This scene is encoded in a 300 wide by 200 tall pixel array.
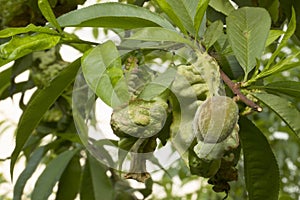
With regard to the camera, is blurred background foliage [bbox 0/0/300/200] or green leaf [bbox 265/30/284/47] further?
blurred background foliage [bbox 0/0/300/200]

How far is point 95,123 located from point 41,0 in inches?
11.4

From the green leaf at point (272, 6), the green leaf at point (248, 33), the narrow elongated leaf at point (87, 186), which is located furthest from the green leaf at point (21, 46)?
the narrow elongated leaf at point (87, 186)

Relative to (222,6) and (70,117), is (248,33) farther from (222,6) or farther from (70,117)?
(70,117)

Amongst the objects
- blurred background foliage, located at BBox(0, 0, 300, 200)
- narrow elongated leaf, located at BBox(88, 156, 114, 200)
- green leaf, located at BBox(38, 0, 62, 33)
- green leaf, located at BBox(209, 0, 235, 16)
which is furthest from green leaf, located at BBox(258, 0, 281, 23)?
narrow elongated leaf, located at BBox(88, 156, 114, 200)

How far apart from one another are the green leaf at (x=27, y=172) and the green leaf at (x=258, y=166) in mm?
626

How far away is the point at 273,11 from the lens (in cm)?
108

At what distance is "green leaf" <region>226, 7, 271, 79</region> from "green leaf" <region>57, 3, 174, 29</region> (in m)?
0.08

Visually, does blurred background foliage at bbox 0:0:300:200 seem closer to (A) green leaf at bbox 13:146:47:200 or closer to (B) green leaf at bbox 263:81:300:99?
(A) green leaf at bbox 13:146:47:200

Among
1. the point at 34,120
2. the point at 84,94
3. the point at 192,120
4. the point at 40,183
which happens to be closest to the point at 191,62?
the point at 192,120

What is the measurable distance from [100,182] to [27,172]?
0.18m

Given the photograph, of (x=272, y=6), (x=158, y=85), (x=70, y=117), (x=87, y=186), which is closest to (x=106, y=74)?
(x=158, y=85)

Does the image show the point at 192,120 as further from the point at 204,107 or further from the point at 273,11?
the point at 273,11

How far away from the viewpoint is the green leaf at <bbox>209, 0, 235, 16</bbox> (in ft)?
2.92

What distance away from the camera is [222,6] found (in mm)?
899
